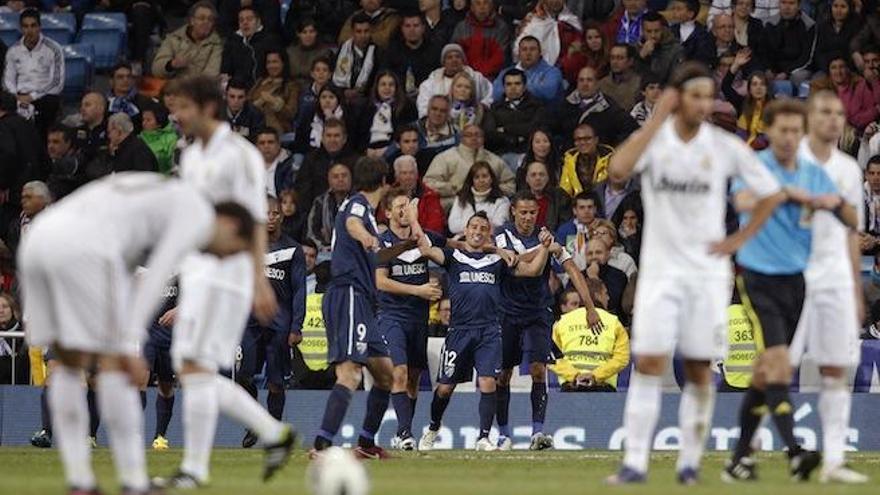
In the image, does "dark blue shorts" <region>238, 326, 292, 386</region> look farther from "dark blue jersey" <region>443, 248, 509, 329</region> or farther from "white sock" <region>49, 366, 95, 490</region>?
"white sock" <region>49, 366, 95, 490</region>

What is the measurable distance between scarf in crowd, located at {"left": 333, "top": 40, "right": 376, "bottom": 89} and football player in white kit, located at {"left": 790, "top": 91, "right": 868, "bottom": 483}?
13.4 m

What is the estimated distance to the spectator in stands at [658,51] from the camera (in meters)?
26.5

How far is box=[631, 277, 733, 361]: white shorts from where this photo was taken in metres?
13.0

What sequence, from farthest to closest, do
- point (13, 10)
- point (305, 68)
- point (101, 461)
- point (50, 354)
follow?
point (13, 10) < point (305, 68) < point (50, 354) < point (101, 461)

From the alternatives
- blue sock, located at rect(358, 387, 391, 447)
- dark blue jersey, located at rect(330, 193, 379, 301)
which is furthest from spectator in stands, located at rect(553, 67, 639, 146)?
dark blue jersey, located at rect(330, 193, 379, 301)

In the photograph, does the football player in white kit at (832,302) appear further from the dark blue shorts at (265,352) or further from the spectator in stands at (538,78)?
the spectator in stands at (538,78)

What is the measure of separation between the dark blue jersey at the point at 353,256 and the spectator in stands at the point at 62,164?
350 inches

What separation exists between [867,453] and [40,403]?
9.29 meters

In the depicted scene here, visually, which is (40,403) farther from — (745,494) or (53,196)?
(745,494)

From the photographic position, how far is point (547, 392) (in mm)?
22875

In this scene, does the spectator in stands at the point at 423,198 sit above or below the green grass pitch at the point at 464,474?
above

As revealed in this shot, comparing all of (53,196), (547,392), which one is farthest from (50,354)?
(547,392)

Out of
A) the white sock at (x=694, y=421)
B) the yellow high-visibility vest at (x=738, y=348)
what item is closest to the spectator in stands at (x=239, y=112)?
the yellow high-visibility vest at (x=738, y=348)

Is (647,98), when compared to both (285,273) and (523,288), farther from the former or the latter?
(285,273)
